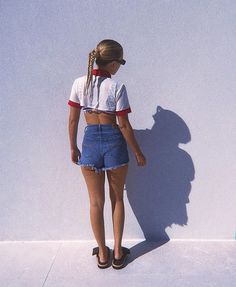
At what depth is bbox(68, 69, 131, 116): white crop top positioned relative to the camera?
2.20 m

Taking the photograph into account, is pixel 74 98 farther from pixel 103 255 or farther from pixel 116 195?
pixel 103 255

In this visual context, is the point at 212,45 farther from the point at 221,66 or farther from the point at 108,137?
the point at 108,137

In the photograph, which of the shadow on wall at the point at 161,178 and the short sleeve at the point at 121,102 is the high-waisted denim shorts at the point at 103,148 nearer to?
the short sleeve at the point at 121,102

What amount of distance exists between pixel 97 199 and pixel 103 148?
448 mm

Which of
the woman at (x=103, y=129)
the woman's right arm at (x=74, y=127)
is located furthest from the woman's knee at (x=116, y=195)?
the woman's right arm at (x=74, y=127)

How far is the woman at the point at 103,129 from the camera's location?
2.20m

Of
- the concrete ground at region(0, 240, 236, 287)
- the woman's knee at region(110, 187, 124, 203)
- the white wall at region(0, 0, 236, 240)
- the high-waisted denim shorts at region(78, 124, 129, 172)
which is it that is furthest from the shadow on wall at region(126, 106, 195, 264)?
the high-waisted denim shorts at region(78, 124, 129, 172)

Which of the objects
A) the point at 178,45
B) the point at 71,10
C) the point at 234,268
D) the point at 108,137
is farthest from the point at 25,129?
the point at 234,268

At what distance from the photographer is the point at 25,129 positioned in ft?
9.10

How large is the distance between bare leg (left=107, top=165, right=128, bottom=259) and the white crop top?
0.48 metres

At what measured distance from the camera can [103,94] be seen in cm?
221

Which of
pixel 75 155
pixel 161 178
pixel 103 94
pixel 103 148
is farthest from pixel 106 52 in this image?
pixel 161 178

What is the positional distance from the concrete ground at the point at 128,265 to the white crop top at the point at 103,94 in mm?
1266

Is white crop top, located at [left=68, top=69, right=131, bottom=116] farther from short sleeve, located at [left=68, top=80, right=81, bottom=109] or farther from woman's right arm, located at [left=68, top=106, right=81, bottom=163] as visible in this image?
woman's right arm, located at [left=68, top=106, right=81, bottom=163]
